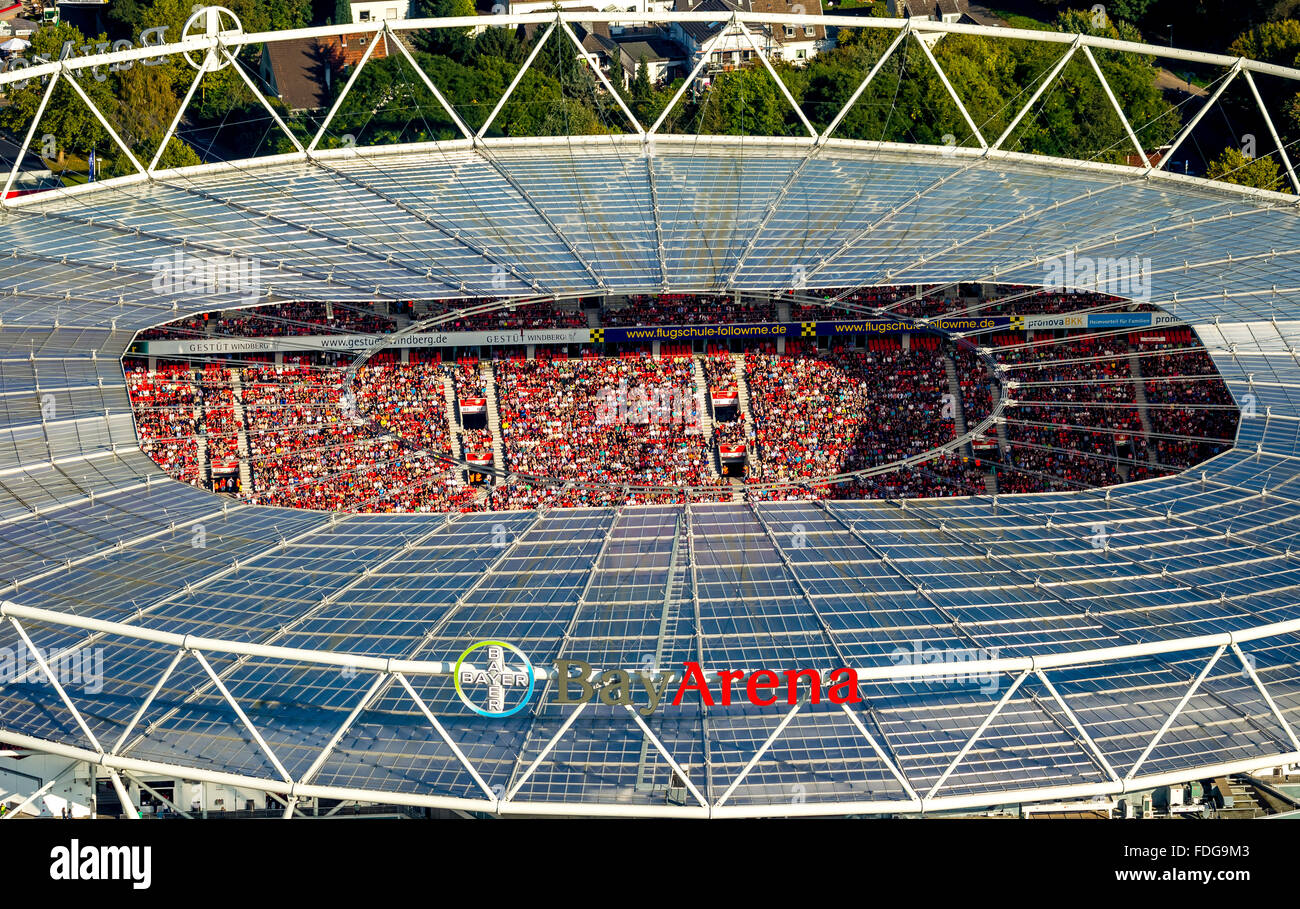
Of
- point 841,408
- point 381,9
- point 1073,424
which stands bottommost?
point 1073,424

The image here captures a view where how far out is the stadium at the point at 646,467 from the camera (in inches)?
1324

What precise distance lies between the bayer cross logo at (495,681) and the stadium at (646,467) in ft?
0.97

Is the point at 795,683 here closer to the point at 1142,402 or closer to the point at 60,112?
the point at 1142,402

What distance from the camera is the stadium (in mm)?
33625

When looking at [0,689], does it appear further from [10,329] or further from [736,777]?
[10,329]

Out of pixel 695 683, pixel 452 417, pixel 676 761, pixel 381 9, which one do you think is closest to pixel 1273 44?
pixel 452 417

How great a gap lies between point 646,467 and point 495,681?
44.8 metres

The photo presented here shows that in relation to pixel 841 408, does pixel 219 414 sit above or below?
above

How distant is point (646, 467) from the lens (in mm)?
78375

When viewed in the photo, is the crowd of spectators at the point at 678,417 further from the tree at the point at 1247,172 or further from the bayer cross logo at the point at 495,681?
the bayer cross logo at the point at 495,681

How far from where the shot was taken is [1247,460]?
53719 millimetres

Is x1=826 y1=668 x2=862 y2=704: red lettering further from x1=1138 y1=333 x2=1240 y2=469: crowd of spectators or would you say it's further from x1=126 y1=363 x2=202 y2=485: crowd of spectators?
x1=126 y1=363 x2=202 y2=485: crowd of spectators

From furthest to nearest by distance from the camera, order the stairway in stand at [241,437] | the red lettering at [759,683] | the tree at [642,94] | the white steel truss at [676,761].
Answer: the tree at [642,94]
the stairway in stand at [241,437]
the red lettering at [759,683]
the white steel truss at [676,761]

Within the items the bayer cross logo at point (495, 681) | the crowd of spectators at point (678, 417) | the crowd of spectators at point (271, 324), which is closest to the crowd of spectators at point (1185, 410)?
the crowd of spectators at point (678, 417)
